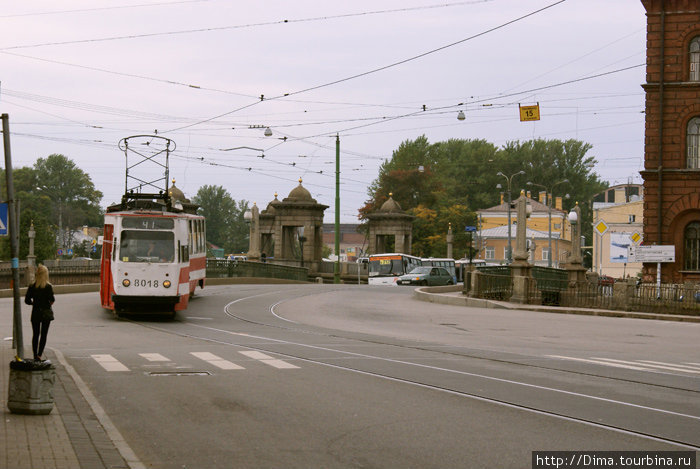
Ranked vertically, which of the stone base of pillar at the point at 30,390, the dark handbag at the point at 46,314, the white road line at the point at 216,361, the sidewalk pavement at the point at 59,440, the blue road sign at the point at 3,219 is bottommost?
the white road line at the point at 216,361

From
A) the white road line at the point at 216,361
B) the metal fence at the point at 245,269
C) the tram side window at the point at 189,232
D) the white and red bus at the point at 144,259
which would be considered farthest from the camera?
the metal fence at the point at 245,269

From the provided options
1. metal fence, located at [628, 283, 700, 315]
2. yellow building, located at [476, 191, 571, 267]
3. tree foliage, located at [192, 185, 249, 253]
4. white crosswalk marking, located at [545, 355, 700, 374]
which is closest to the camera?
white crosswalk marking, located at [545, 355, 700, 374]

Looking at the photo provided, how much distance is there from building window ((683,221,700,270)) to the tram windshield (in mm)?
25306

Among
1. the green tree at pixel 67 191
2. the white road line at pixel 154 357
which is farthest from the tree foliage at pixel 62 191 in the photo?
the white road line at pixel 154 357

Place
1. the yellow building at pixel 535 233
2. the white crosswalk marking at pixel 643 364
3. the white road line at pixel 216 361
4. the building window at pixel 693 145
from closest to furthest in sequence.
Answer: the white road line at pixel 216 361 → the white crosswalk marking at pixel 643 364 → the building window at pixel 693 145 → the yellow building at pixel 535 233

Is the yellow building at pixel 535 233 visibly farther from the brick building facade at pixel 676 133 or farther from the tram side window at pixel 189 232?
the tram side window at pixel 189 232

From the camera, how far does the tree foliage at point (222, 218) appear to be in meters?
169

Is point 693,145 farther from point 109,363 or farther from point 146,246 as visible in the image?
point 109,363

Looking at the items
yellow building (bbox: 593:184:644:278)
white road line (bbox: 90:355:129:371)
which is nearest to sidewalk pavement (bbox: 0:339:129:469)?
white road line (bbox: 90:355:129:371)

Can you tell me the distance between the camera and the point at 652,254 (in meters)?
37.6

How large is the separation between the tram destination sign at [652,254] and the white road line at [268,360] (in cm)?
2353

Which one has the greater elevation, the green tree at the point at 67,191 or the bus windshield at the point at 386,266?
the green tree at the point at 67,191

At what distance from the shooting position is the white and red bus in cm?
2533

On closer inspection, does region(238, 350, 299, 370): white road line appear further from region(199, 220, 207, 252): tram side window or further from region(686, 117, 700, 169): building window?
region(686, 117, 700, 169): building window
